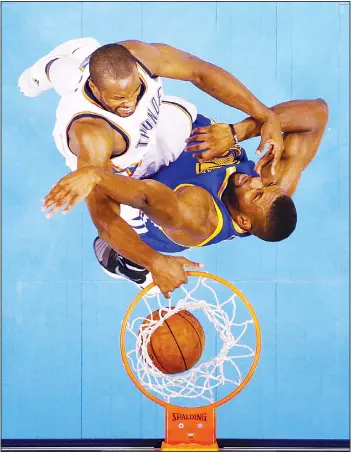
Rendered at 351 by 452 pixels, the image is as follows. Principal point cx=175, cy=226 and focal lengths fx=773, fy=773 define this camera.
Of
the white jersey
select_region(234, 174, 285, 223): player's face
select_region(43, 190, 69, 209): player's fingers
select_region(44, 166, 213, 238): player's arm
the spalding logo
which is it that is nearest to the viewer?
select_region(43, 190, 69, 209): player's fingers

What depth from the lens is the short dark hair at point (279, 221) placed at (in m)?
3.88

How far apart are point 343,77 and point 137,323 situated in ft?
5.44

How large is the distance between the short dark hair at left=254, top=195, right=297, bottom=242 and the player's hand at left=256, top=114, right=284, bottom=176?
0.17 m

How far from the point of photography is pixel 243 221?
3.89 metres

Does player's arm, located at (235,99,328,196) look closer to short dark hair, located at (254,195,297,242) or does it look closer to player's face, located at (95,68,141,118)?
short dark hair, located at (254,195,297,242)

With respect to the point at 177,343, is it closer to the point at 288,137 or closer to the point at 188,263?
the point at 188,263

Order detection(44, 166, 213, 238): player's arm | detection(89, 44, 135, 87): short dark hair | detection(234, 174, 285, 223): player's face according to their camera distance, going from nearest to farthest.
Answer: detection(44, 166, 213, 238): player's arm, detection(89, 44, 135, 87): short dark hair, detection(234, 174, 285, 223): player's face

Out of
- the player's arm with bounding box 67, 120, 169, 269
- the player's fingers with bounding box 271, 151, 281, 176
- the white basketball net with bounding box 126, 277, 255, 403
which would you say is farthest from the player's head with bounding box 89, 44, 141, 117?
the white basketball net with bounding box 126, 277, 255, 403

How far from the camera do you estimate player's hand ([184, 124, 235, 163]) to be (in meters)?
3.96

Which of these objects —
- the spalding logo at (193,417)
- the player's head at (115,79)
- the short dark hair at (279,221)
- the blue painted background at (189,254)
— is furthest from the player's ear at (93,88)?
the spalding logo at (193,417)

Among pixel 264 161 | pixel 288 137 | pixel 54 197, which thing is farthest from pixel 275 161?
pixel 54 197

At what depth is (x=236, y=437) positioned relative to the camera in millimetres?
4004

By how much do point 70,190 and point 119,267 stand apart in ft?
3.12

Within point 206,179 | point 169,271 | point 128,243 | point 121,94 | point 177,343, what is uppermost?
point 121,94
